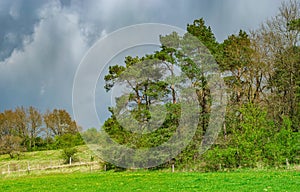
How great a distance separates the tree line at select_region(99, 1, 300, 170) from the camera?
88.9 feet

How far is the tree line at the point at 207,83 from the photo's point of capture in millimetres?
27102

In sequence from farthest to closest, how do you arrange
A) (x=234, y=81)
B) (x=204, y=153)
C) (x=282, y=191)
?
(x=234, y=81)
(x=204, y=153)
(x=282, y=191)

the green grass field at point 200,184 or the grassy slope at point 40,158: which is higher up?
the grassy slope at point 40,158

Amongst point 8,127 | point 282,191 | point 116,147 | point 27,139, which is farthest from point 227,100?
point 8,127

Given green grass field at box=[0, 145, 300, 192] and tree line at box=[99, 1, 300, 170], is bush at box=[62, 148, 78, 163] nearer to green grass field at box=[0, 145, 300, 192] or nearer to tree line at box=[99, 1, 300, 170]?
green grass field at box=[0, 145, 300, 192]

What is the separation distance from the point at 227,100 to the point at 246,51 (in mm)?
4416

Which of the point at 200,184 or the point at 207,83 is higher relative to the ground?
the point at 207,83

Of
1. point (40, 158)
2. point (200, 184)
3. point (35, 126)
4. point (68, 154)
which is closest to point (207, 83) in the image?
point (200, 184)

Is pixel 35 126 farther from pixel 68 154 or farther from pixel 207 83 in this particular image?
pixel 207 83

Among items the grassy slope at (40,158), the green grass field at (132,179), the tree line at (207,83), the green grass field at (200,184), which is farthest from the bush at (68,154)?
the green grass field at (200,184)

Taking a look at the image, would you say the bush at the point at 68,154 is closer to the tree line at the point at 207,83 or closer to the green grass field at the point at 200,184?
the tree line at the point at 207,83

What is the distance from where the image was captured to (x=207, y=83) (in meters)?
27.6

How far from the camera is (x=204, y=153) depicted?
2553 cm

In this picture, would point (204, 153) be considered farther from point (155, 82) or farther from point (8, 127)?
point (8, 127)
